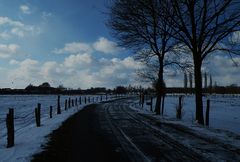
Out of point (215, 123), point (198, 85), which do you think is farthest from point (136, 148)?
point (215, 123)

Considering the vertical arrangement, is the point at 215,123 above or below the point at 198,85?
below

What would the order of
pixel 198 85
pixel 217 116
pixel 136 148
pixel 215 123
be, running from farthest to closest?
pixel 217 116
pixel 215 123
pixel 198 85
pixel 136 148

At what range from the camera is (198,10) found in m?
18.7

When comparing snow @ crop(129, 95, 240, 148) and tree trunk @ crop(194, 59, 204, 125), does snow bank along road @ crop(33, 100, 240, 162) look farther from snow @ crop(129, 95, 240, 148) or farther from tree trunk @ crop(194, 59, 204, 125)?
tree trunk @ crop(194, 59, 204, 125)

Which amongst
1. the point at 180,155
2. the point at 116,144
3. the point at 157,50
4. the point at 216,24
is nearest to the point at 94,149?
the point at 116,144

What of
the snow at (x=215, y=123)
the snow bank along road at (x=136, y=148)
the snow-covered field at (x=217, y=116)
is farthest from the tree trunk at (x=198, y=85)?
the snow bank along road at (x=136, y=148)

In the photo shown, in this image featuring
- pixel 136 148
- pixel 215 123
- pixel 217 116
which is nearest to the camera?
pixel 136 148

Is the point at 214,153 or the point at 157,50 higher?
the point at 157,50

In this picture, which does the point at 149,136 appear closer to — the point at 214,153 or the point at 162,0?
the point at 214,153

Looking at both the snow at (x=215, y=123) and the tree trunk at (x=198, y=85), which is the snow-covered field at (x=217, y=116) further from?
the tree trunk at (x=198, y=85)

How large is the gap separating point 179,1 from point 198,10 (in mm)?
1230

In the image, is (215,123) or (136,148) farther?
(215,123)

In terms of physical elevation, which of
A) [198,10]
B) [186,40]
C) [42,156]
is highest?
[198,10]

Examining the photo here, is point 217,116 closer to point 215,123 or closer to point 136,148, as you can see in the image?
point 215,123
